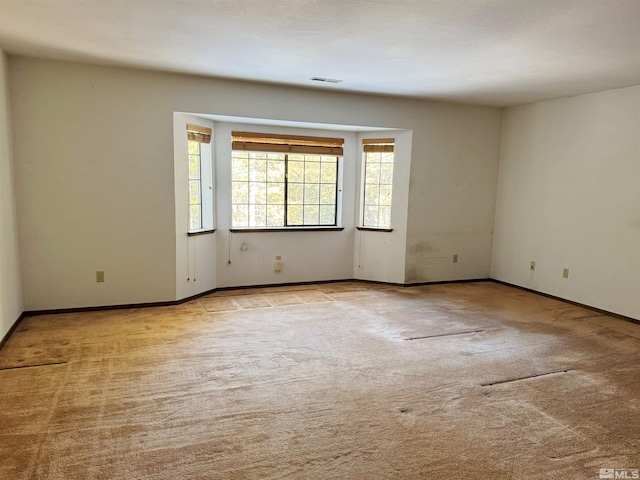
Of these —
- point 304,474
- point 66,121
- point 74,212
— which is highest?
point 66,121

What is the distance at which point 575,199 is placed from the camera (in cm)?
505

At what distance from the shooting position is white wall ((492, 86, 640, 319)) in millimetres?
4508

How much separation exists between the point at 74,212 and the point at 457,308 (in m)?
4.03

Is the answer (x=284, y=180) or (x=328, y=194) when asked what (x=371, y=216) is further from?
(x=284, y=180)

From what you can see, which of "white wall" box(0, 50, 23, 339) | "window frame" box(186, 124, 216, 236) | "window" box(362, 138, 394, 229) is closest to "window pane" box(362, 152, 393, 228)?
"window" box(362, 138, 394, 229)

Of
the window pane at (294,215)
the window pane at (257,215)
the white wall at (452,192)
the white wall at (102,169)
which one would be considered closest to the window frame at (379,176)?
the white wall at (452,192)

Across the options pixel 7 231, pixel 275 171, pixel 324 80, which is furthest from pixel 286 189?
pixel 7 231

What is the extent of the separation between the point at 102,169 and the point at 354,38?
2726 mm

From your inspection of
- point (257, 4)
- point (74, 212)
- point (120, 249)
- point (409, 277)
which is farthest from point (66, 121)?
point (409, 277)

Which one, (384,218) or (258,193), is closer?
(258,193)

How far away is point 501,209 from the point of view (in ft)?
20.0

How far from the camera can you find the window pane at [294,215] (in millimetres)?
5691

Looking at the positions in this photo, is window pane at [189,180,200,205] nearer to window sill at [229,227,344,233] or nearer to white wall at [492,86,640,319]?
window sill at [229,227,344,233]

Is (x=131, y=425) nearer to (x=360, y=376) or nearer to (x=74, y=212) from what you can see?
(x=360, y=376)
